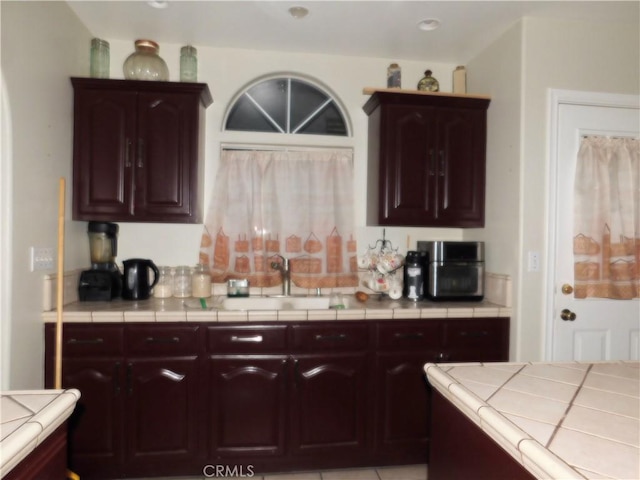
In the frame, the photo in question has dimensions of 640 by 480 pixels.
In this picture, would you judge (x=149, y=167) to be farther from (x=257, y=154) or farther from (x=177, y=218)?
(x=257, y=154)

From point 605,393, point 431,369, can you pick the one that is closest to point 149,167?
point 431,369

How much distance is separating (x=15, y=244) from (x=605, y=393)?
2.28 meters

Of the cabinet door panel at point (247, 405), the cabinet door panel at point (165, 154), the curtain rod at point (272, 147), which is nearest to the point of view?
the cabinet door panel at point (247, 405)

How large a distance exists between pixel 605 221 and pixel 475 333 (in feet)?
3.27

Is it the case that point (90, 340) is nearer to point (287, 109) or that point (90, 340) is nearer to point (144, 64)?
point (144, 64)

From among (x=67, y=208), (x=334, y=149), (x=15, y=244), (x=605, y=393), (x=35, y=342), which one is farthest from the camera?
(x=334, y=149)

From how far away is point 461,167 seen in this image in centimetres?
263

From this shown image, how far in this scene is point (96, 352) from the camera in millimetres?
2107

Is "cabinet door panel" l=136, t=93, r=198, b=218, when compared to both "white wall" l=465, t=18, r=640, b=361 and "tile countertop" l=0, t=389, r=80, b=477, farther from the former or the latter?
"white wall" l=465, t=18, r=640, b=361

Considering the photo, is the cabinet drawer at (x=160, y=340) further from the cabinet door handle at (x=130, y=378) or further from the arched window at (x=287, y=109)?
the arched window at (x=287, y=109)

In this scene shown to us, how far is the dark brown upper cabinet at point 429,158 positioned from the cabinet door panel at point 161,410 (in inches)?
58.3

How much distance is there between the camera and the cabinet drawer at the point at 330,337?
224 cm

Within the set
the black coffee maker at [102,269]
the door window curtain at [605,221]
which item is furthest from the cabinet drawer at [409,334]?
the black coffee maker at [102,269]

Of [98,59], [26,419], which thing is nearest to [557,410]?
[26,419]
